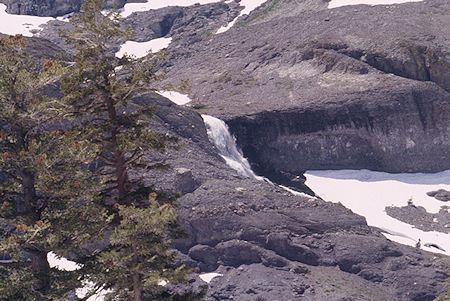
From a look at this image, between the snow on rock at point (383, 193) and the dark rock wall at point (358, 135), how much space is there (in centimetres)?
120

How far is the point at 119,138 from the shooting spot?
18.0 meters

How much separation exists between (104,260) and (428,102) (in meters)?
46.4

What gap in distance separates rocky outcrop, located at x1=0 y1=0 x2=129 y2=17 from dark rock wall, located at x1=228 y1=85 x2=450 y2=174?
52017mm

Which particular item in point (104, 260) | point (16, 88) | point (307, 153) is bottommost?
point (307, 153)

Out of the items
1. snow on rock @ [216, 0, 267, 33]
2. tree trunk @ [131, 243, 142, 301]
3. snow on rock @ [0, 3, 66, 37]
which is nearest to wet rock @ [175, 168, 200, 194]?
tree trunk @ [131, 243, 142, 301]

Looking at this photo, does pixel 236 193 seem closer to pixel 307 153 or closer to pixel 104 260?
pixel 307 153

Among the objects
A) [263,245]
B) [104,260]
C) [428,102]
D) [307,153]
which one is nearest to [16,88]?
[104,260]

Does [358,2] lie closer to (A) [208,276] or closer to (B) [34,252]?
(A) [208,276]

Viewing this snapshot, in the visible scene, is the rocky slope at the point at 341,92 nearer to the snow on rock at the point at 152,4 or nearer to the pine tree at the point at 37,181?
the snow on rock at the point at 152,4

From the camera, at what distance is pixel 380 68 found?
61.6m

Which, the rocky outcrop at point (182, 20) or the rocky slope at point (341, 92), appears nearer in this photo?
the rocky slope at point (341, 92)

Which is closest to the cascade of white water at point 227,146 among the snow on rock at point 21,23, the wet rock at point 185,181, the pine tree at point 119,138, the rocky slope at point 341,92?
the rocky slope at point 341,92

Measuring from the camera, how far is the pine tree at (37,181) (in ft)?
52.4

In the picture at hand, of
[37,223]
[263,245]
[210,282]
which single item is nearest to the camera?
[37,223]
